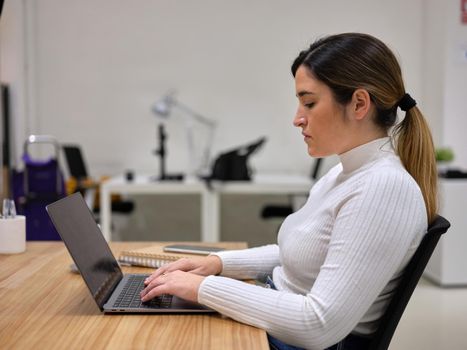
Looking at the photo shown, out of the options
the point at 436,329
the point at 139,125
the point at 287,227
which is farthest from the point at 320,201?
the point at 139,125

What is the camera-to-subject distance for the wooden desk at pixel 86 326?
86 cm

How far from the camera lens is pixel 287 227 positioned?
122 cm

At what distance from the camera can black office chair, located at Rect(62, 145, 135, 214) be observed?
13.5 ft

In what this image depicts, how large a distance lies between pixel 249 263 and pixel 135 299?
34cm

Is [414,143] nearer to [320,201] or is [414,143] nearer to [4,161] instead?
[320,201]

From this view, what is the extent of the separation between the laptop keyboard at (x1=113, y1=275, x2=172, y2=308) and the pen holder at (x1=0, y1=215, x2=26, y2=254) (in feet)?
1.60

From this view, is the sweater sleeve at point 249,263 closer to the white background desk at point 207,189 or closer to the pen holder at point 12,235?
the pen holder at point 12,235

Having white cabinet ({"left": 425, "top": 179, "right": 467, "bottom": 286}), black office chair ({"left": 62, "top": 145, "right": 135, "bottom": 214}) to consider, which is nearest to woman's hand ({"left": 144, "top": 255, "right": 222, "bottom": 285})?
white cabinet ({"left": 425, "top": 179, "right": 467, "bottom": 286})

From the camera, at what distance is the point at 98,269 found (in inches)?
43.8

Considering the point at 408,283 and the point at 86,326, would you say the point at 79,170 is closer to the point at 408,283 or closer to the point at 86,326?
the point at 86,326

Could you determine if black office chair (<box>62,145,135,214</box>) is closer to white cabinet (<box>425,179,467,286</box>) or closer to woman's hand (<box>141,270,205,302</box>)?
white cabinet (<box>425,179,467,286</box>)

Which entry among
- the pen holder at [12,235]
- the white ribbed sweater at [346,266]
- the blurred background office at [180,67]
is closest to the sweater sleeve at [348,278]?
the white ribbed sweater at [346,266]

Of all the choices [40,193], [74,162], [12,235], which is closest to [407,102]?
[12,235]

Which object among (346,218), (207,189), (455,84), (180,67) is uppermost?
(180,67)
